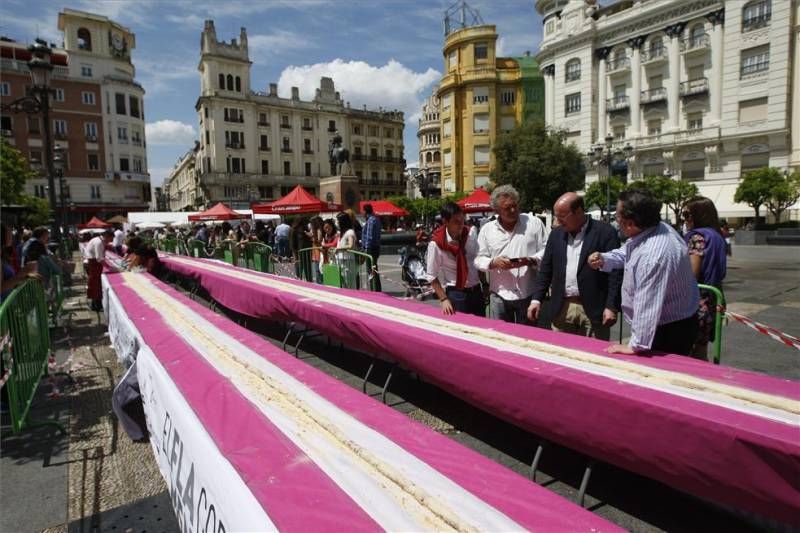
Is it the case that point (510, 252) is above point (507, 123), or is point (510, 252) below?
below

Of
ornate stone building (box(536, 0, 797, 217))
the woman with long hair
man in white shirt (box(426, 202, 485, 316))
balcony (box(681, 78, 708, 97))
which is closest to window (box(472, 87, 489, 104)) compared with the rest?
ornate stone building (box(536, 0, 797, 217))

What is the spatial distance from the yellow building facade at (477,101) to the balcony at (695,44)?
1931 cm

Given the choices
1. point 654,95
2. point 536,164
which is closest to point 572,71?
point 654,95

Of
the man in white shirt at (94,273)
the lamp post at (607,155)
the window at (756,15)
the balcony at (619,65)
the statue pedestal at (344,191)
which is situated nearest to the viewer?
the man in white shirt at (94,273)

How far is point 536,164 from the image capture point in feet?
113

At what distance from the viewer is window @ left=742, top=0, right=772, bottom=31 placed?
3581 cm

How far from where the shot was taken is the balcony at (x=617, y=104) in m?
44.5

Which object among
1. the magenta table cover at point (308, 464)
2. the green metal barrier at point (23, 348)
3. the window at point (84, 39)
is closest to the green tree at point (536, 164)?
the green metal barrier at point (23, 348)

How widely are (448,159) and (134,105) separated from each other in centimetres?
3826

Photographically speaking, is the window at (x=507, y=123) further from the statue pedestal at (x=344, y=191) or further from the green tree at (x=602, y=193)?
the statue pedestal at (x=344, y=191)

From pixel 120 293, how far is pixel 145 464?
3.65m

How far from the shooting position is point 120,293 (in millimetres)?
6484

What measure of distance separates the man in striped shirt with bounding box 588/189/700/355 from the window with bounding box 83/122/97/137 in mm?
63891

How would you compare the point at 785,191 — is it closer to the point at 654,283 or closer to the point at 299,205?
the point at 299,205
